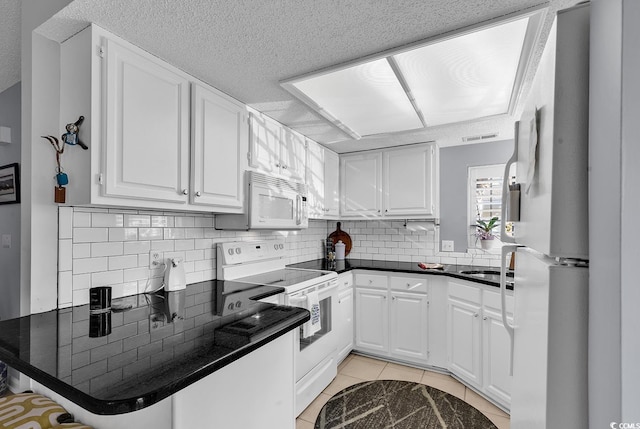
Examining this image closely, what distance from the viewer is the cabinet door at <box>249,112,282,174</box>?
2318 millimetres

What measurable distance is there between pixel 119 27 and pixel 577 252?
191cm

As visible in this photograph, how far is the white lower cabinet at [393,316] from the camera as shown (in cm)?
285

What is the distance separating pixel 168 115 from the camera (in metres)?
1.67

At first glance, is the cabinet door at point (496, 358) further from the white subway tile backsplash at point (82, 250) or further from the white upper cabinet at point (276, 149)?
the white subway tile backsplash at point (82, 250)

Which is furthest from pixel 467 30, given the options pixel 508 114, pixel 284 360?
pixel 284 360

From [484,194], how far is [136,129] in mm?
3193

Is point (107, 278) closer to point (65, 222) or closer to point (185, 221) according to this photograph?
point (65, 222)

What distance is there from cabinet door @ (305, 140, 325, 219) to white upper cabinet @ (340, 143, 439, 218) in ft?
1.38

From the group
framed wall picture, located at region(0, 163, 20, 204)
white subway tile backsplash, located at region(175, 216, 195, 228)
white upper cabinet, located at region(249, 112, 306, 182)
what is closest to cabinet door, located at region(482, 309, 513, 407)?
white upper cabinet, located at region(249, 112, 306, 182)

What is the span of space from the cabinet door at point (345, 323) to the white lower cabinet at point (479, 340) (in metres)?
0.92

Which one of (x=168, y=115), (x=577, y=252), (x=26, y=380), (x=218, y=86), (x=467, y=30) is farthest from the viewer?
(x=218, y=86)

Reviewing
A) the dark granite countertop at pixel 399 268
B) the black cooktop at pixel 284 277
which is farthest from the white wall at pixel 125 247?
the dark granite countertop at pixel 399 268

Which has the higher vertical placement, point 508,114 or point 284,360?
point 508,114

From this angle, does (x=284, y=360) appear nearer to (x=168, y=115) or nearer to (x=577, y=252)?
(x=577, y=252)
